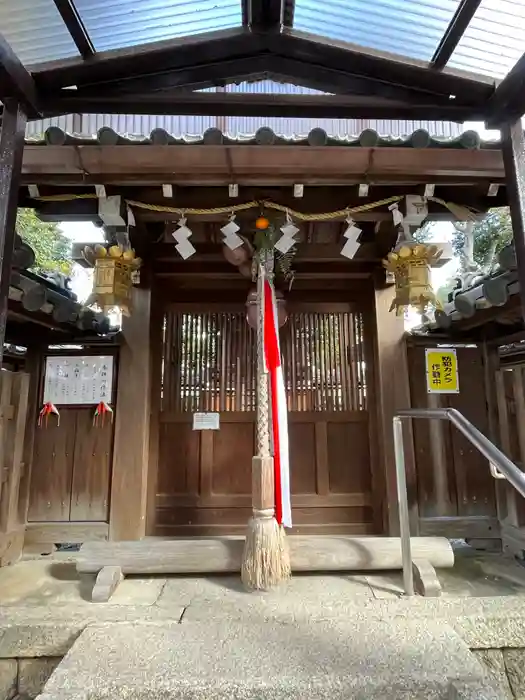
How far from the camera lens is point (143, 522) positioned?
4.58 meters

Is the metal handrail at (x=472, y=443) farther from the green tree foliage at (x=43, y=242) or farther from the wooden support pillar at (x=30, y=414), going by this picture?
the green tree foliage at (x=43, y=242)

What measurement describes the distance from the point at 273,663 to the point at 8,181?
2.73 meters

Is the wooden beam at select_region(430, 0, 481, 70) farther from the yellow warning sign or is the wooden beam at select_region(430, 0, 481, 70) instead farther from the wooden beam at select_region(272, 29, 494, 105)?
the yellow warning sign

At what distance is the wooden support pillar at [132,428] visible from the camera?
452 centimetres

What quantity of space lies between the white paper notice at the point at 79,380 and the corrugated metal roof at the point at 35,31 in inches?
120

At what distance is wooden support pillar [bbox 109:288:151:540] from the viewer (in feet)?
14.8

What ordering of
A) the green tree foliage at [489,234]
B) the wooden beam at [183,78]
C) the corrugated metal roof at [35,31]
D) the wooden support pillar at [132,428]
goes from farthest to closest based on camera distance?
the green tree foliage at [489,234], the wooden support pillar at [132,428], the wooden beam at [183,78], the corrugated metal roof at [35,31]

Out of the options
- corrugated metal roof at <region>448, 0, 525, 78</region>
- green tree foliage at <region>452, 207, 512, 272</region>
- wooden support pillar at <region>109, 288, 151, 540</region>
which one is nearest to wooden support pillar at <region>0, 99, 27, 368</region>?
corrugated metal roof at <region>448, 0, 525, 78</region>

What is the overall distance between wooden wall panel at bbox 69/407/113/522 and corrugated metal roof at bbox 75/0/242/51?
3.57 meters

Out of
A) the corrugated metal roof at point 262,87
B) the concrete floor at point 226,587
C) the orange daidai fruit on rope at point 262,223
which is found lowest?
the concrete floor at point 226,587

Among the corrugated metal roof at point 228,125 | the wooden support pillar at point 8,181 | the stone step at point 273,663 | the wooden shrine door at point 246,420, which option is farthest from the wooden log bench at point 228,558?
the corrugated metal roof at point 228,125

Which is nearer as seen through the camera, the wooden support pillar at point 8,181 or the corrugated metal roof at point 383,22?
the wooden support pillar at point 8,181

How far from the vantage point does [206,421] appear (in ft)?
16.3

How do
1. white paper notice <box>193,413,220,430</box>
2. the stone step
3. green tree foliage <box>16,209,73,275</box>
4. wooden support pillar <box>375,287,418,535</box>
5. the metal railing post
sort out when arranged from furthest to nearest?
1. green tree foliage <box>16,209,73,275</box>
2. white paper notice <box>193,413,220,430</box>
3. wooden support pillar <box>375,287,418,535</box>
4. the metal railing post
5. the stone step
